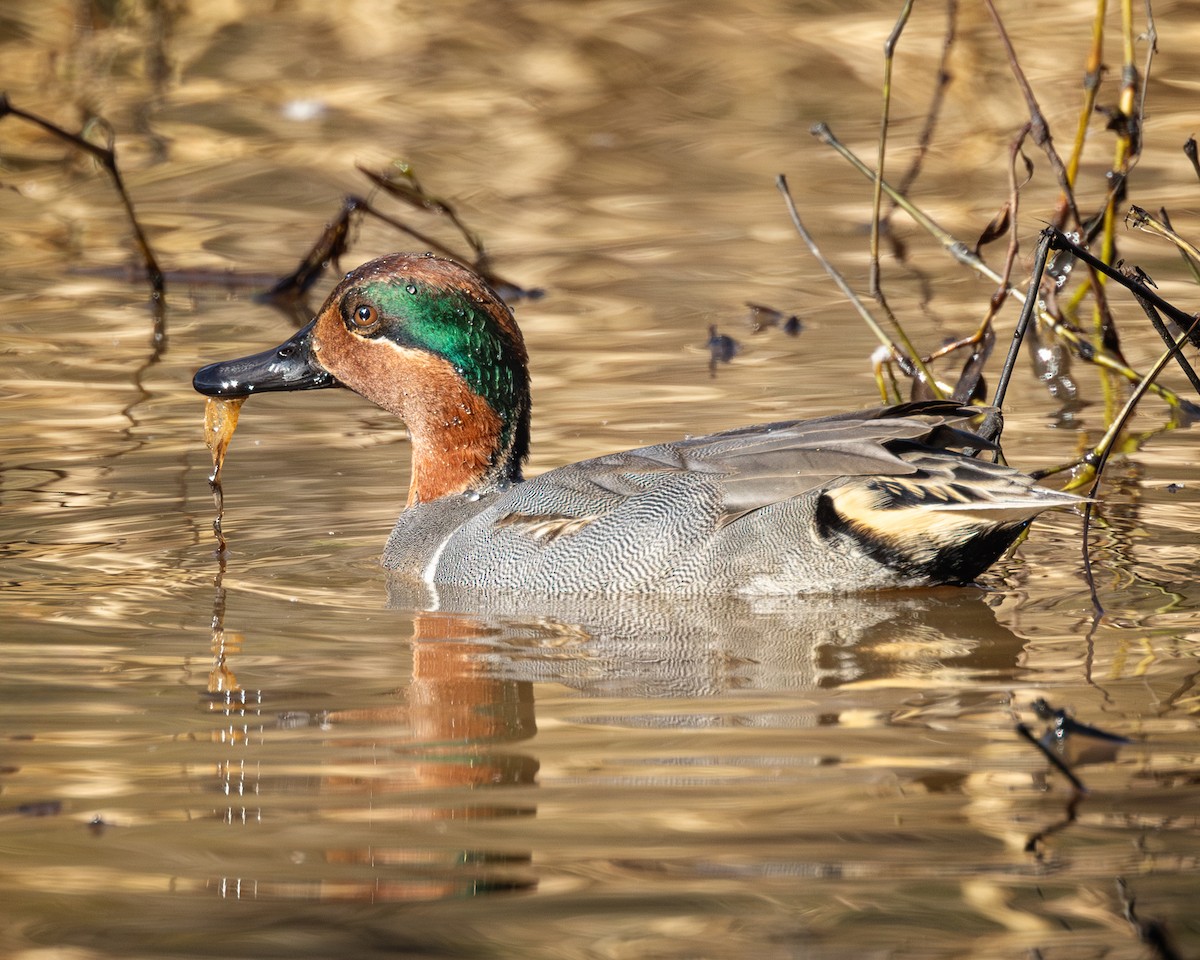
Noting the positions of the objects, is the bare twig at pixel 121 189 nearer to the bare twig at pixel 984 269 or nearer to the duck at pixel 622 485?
the duck at pixel 622 485

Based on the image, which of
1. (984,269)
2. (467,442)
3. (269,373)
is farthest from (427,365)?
(984,269)

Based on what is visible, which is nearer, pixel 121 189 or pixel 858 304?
pixel 858 304

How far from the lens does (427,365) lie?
21.6 feet

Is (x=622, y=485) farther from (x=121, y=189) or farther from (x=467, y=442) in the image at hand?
(x=121, y=189)

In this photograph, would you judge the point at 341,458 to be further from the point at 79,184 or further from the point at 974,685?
the point at 79,184

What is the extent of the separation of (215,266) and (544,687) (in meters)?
7.29

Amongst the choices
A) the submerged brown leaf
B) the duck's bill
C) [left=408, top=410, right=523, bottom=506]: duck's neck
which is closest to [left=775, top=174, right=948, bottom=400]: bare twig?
[left=408, top=410, right=523, bottom=506]: duck's neck

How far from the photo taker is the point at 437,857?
12.8 ft

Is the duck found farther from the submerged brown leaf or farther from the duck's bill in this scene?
the submerged brown leaf

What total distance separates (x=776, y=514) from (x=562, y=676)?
92cm

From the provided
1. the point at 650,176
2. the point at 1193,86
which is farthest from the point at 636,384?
the point at 1193,86

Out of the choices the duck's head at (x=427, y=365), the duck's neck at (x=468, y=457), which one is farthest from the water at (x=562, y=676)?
the duck's head at (x=427, y=365)

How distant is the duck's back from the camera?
549 cm

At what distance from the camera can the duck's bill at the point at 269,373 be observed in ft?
22.0
